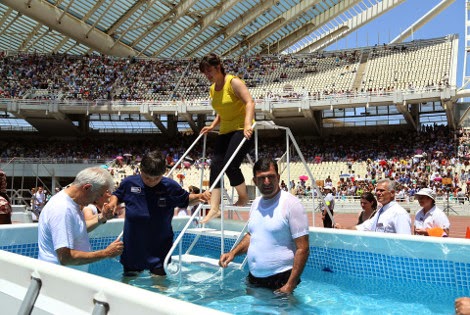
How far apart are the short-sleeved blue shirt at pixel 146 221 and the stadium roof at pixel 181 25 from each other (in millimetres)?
29189

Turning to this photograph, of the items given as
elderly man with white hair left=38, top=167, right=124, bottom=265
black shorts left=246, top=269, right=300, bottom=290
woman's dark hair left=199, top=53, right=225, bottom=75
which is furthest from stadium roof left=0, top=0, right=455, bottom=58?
elderly man with white hair left=38, top=167, right=124, bottom=265

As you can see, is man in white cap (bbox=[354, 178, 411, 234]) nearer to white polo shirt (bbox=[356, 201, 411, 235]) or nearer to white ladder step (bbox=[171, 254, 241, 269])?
white polo shirt (bbox=[356, 201, 411, 235])

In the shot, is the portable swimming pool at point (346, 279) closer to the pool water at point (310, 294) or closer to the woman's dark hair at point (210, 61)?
the pool water at point (310, 294)

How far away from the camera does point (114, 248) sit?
3.16 m

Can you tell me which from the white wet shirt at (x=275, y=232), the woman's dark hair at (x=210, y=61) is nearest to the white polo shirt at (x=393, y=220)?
the white wet shirt at (x=275, y=232)

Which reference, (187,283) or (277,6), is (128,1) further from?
(187,283)

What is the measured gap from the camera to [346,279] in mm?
4902

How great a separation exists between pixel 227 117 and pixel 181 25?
3301 centimetres

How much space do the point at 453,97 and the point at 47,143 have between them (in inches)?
1171

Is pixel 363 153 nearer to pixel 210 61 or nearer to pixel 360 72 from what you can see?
pixel 360 72

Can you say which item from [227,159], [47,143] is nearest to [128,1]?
[47,143]

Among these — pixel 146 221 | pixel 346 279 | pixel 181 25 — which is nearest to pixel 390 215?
pixel 346 279

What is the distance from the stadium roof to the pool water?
28729mm

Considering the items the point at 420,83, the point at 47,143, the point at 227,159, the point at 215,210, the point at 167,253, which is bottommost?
the point at 167,253
